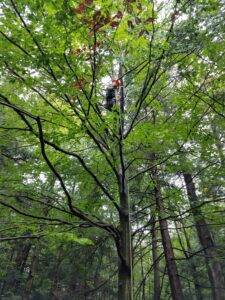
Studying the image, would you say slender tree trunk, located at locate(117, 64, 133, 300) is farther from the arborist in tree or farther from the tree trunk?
the arborist in tree

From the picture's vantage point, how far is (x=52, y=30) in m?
3.08

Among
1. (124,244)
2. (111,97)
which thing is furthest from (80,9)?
(124,244)

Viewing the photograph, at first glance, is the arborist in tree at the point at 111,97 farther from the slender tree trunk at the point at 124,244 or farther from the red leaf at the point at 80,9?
the red leaf at the point at 80,9

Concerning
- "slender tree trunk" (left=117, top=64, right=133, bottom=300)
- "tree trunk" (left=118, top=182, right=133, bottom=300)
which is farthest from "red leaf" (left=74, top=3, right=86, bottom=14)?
"tree trunk" (left=118, top=182, right=133, bottom=300)

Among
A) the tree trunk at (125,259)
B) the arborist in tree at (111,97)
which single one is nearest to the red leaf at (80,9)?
the arborist in tree at (111,97)

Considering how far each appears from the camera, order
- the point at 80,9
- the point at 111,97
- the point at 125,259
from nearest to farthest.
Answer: the point at 80,9 < the point at 125,259 < the point at 111,97

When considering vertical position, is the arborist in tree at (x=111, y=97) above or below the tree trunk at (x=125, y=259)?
above

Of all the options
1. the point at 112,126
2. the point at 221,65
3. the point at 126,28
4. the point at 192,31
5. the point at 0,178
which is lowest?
the point at 0,178

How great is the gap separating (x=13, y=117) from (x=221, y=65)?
347cm

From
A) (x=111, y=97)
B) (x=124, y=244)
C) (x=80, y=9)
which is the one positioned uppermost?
(x=111, y=97)

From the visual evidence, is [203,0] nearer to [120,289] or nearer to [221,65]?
[221,65]

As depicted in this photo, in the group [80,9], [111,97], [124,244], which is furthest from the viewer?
[111,97]

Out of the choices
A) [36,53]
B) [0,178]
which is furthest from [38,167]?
[36,53]

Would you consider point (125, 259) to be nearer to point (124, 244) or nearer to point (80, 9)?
point (124, 244)
